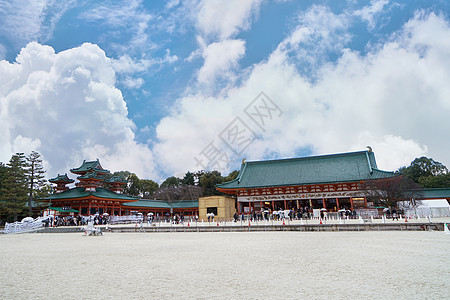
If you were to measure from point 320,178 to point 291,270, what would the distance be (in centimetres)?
3288

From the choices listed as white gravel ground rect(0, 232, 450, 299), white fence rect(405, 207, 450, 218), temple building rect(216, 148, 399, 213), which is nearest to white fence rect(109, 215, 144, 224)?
temple building rect(216, 148, 399, 213)

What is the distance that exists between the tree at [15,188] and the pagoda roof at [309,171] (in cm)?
2517

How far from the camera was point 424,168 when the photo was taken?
62719mm

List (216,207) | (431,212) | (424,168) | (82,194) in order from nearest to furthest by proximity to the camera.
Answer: (431,212), (216,207), (82,194), (424,168)

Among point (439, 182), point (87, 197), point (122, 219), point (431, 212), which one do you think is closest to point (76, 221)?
point (87, 197)

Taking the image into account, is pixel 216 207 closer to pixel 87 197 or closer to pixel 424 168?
pixel 87 197

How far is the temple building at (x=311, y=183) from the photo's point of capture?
35594 millimetres

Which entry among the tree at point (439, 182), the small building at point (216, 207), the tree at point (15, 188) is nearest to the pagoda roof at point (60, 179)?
the tree at point (15, 188)

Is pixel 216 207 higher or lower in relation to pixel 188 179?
lower

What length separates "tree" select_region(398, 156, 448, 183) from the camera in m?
61.2

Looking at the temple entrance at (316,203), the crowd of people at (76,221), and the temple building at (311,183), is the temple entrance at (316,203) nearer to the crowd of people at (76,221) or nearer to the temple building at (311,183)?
the temple building at (311,183)

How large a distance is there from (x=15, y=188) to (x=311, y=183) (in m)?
37.1

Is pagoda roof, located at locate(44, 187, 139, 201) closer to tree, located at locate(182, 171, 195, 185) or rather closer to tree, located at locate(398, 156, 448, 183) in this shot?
tree, located at locate(182, 171, 195, 185)

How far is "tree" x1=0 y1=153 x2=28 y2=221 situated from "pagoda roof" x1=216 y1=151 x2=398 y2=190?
25170mm
